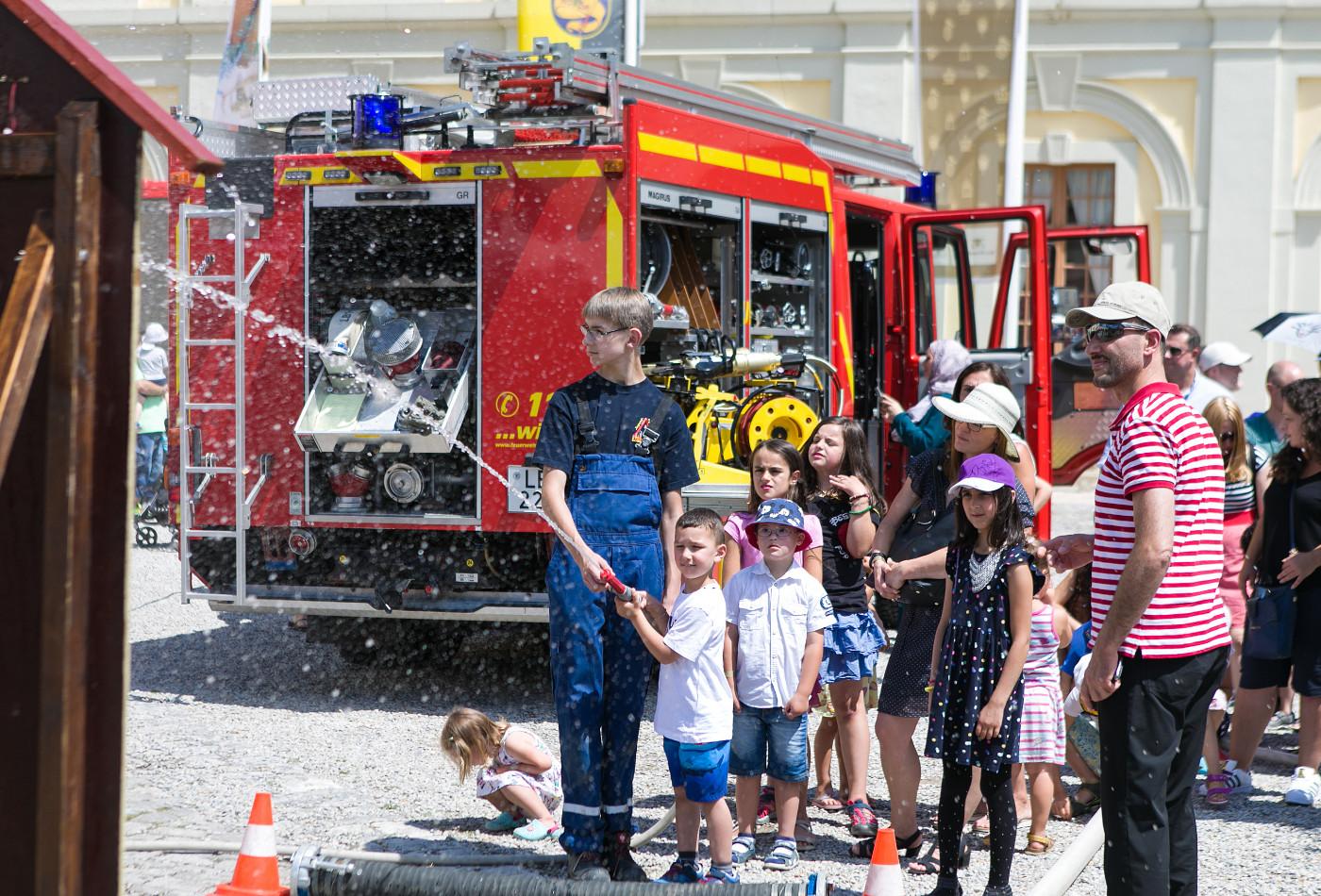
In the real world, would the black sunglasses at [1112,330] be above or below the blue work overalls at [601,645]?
above

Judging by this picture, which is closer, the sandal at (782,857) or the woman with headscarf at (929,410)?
the sandal at (782,857)

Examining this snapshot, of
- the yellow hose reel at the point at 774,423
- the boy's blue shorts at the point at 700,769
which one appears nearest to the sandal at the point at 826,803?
the boy's blue shorts at the point at 700,769

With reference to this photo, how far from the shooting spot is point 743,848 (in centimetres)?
541

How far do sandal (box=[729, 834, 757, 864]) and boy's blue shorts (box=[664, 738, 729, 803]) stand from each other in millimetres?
438

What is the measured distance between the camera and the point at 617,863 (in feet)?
16.7

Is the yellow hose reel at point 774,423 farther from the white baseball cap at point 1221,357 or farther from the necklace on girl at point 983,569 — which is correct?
the necklace on girl at point 983,569

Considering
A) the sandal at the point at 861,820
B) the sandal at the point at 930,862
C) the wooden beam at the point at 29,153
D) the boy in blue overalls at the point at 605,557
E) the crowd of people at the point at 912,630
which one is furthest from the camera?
the sandal at the point at 861,820

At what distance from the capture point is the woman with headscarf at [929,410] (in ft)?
24.6

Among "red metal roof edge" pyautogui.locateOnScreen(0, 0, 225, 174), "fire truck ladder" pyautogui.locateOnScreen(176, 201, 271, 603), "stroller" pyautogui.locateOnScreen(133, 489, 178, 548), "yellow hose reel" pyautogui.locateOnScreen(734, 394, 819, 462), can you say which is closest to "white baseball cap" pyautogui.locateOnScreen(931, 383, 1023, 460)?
"yellow hose reel" pyautogui.locateOnScreen(734, 394, 819, 462)

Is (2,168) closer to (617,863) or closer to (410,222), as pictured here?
(617,863)

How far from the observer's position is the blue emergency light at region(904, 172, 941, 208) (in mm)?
12258

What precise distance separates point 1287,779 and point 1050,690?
73.7 inches

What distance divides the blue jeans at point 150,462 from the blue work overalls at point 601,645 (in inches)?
425

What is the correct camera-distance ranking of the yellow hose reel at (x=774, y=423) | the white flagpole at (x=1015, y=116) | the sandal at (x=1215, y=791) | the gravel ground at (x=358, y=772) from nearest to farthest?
the gravel ground at (x=358, y=772) → the sandal at (x=1215, y=791) → the yellow hose reel at (x=774, y=423) → the white flagpole at (x=1015, y=116)
